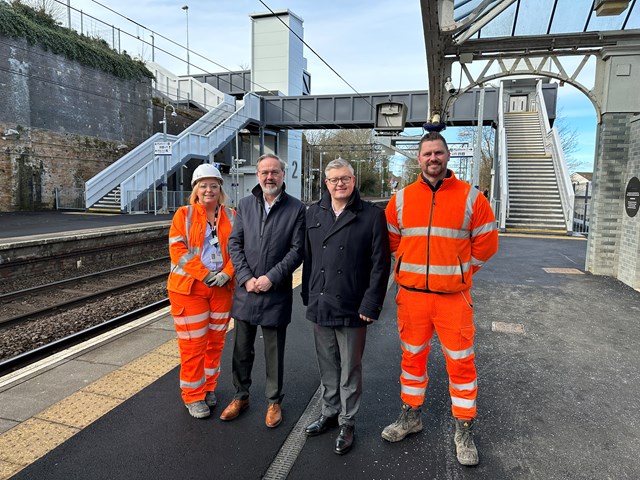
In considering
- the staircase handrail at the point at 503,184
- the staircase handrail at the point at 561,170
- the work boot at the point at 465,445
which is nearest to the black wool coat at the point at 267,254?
the work boot at the point at 465,445

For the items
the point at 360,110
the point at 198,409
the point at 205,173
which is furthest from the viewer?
the point at 360,110

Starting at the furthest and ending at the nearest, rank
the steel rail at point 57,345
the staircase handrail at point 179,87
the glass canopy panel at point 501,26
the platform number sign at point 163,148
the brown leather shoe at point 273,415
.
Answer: the staircase handrail at point 179,87 < the platform number sign at point 163,148 < the glass canopy panel at point 501,26 < the steel rail at point 57,345 < the brown leather shoe at point 273,415

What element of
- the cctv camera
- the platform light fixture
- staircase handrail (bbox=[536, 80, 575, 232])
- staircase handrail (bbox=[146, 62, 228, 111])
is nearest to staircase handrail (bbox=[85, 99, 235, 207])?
staircase handrail (bbox=[146, 62, 228, 111])

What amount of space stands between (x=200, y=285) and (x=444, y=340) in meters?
1.83

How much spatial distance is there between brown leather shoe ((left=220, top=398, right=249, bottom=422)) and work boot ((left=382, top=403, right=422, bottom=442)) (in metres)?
1.09

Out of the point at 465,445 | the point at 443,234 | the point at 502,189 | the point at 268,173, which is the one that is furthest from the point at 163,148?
the point at 465,445

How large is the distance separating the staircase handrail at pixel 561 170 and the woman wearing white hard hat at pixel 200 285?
54.7 feet

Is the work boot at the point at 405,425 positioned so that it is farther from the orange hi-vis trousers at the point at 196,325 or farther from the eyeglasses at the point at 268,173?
the eyeglasses at the point at 268,173

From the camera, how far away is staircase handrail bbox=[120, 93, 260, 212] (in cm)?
2362

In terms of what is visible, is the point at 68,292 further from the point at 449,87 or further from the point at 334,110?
the point at 334,110

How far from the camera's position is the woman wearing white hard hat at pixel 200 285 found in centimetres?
344

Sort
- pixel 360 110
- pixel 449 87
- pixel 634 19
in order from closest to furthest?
1. pixel 634 19
2. pixel 449 87
3. pixel 360 110

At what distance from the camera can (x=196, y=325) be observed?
3.47m

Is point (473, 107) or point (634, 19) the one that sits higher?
point (473, 107)
